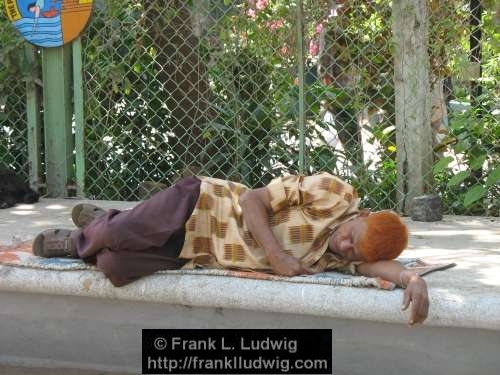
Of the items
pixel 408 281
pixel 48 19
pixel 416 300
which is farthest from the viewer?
pixel 48 19

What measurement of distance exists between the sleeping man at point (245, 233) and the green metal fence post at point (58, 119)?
6.63ft

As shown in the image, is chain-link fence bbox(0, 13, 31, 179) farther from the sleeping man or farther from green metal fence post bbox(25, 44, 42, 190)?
the sleeping man

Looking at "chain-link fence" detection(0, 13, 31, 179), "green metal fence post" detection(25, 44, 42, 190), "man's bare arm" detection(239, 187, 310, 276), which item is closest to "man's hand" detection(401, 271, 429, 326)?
"man's bare arm" detection(239, 187, 310, 276)

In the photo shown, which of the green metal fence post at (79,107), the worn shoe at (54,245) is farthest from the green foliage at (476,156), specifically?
the green metal fence post at (79,107)

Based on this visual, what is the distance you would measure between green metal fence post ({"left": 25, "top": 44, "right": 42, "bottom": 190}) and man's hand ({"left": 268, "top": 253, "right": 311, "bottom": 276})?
8.75ft

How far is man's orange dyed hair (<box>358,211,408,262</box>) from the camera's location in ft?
10.9

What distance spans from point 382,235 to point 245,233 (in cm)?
60

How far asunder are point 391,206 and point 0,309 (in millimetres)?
2288

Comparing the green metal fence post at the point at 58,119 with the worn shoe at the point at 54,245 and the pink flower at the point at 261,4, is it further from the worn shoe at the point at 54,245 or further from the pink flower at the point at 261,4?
the worn shoe at the point at 54,245

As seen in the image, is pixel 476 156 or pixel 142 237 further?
pixel 476 156

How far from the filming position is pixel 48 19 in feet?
18.2

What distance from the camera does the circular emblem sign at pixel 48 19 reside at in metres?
5.50

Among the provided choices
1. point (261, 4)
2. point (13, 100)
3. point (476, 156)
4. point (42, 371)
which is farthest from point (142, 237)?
point (13, 100)

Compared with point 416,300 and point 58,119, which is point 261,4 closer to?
point 58,119
